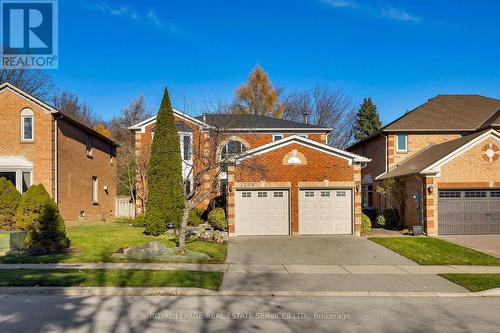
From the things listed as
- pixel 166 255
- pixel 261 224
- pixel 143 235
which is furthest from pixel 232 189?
pixel 166 255

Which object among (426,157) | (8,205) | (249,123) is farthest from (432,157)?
(8,205)

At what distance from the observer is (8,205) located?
52.4ft

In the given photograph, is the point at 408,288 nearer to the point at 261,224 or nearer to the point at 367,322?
the point at 367,322

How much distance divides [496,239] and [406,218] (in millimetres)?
4981

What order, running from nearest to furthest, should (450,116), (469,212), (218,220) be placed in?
(218,220) < (469,212) < (450,116)

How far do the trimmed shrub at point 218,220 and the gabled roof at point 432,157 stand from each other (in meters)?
9.74

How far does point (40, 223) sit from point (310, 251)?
9.74m

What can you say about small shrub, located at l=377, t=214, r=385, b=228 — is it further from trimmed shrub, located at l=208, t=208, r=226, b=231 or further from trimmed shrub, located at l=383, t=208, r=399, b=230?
trimmed shrub, located at l=208, t=208, r=226, b=231

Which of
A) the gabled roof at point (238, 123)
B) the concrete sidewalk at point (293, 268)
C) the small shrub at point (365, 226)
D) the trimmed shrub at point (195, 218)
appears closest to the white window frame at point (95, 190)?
the gabled roof at point (238, 123)

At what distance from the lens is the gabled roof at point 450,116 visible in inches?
1073

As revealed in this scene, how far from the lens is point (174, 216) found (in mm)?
20656

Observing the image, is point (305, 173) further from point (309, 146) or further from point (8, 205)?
point (8, 205)

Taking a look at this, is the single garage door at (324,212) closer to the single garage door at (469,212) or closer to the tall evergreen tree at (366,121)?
the single garage door at (469,212)

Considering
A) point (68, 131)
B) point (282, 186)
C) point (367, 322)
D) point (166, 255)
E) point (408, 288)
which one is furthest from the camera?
point (68, 131)
